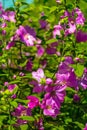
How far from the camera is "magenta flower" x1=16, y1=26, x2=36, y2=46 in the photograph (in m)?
3.64

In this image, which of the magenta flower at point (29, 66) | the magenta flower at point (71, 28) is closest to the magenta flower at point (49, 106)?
the magenta flower at point (71, 28)

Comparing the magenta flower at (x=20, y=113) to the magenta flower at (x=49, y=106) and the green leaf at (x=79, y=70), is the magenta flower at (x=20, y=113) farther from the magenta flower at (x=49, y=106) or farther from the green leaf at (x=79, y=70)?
the green leaf at (x=79, y=70)

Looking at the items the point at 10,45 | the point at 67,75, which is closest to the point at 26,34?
the point at 10,45

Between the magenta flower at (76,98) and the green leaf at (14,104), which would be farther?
the magenta flower at (76,98)

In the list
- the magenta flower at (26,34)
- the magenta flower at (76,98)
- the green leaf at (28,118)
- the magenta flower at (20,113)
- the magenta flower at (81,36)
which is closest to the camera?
the green leaf at (28,118)

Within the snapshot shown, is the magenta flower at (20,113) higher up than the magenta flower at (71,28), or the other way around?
the magenta flower at (71,28)

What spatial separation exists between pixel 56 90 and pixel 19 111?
425mm

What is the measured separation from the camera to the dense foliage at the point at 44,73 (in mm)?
2947

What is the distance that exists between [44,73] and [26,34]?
16.6 inches

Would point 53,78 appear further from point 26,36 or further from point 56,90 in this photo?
point 26,36

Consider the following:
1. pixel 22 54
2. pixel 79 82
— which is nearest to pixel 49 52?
pixel 22 54

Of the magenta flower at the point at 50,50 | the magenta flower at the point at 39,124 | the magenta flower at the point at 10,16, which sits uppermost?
the magenta flower at the point at 10,16

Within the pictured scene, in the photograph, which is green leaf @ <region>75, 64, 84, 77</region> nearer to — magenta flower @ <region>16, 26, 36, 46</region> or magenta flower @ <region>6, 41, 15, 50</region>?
magenta flower @ <region>16, 26, 36, 46</region>

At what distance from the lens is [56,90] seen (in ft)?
9.43
